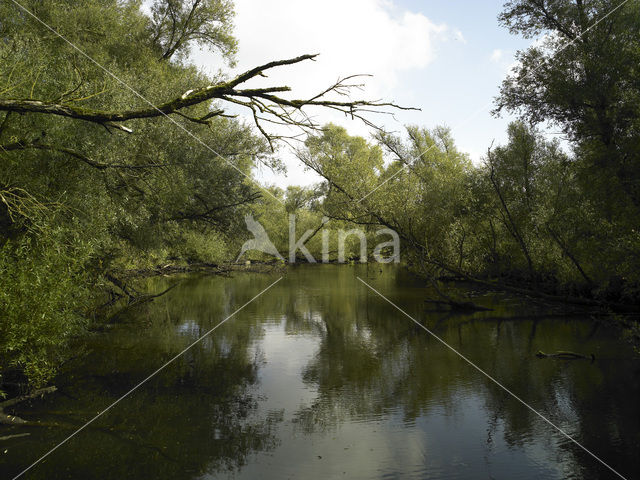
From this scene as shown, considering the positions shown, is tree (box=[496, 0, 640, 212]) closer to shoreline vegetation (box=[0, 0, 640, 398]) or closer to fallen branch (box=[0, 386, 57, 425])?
shoreline vegetation (box=[0, 0, 640, 398])

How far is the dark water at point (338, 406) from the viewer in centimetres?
555

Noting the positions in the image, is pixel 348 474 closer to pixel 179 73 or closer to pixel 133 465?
pixel 133 465

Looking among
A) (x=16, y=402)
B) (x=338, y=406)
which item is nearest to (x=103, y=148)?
(x=16, y=402)

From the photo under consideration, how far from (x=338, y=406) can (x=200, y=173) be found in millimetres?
11683

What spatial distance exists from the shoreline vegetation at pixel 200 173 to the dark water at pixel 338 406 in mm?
1090

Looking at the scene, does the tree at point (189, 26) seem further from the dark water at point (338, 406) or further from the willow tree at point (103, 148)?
the dark water at point (338, 406)

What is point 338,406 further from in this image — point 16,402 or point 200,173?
point 200,173

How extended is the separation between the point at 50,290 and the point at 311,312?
31.8 feet

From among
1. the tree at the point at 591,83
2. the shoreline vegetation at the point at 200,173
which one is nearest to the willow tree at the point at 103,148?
the shoreline vegetation at the point at 200,173

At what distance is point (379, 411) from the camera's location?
23.6 ft

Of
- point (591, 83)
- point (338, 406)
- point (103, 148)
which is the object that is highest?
point (591, 83)

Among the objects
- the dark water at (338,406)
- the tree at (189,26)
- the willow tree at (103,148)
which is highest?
the tree at (189,26)

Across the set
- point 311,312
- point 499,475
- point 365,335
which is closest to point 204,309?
point 311,312

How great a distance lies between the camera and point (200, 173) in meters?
17.2
